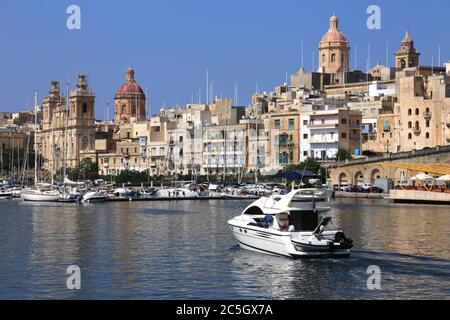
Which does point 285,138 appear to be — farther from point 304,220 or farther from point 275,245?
point 275,245

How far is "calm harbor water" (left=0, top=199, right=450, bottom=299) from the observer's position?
30.7 meters

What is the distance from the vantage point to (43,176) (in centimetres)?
14412

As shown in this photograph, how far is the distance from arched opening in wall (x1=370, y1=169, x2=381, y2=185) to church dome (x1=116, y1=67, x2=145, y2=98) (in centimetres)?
8185

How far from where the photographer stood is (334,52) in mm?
138500

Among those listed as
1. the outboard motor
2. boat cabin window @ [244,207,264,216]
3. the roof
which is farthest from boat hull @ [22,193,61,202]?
the outboard motor

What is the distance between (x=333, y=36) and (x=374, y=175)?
41.2 metres

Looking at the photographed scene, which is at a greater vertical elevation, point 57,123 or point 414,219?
point 57,123

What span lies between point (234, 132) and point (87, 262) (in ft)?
275

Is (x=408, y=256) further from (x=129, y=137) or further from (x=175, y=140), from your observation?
(x=129, y=137)

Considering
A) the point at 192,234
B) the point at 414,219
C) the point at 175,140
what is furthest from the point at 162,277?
the point at 175,140
